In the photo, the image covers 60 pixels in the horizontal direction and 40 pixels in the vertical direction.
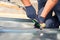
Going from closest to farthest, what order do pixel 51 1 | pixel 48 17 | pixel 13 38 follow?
1. pixel 13 38
2. pixel 51 1
3. pixel 48 17

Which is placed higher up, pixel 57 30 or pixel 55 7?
pixel 55 7

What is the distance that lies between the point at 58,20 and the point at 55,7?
11 cm

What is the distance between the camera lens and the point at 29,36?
1205 mm

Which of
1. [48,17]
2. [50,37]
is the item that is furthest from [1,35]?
[48,17]

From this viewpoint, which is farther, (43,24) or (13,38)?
(43,24)

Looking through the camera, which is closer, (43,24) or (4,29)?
(4,29)

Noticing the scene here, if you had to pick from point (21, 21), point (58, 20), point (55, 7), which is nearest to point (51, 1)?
point (55, 7)

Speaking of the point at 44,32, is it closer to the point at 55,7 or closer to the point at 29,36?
the point at 29,36

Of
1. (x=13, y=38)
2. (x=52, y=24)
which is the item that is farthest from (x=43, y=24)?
(x=13, y=38)

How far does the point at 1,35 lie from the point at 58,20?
0.46 m

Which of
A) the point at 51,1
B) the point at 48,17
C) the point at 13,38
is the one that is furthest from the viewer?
the point at 48,17

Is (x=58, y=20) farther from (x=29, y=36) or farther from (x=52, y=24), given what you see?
(x=29, y=36)

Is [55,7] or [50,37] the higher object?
[55,7]

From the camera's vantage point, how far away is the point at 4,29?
3.99 ft
